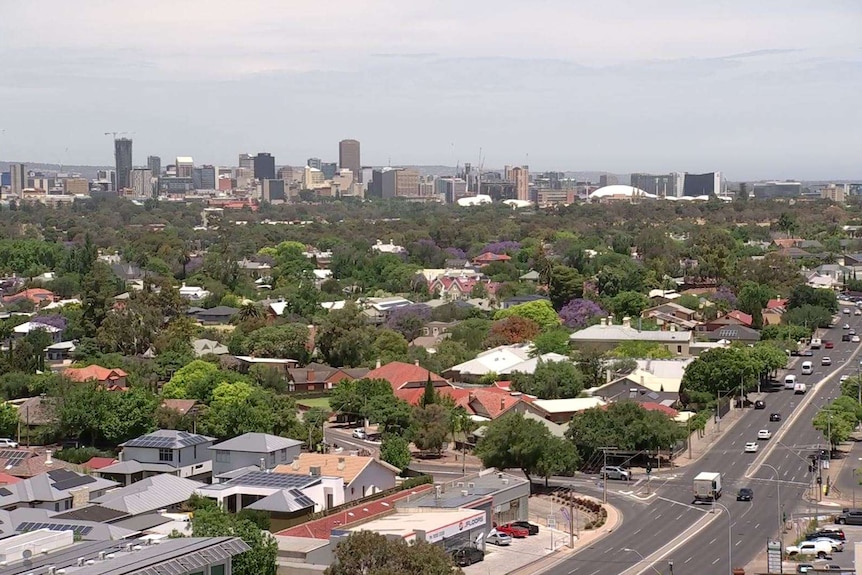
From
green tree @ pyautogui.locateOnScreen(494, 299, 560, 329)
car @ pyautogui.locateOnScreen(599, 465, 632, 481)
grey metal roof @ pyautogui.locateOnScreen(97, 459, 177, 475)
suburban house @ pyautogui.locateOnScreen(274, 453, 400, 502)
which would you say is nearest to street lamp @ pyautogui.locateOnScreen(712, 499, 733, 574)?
car @ pyautogui.locateOnScreen(599, 465, 632, 481)

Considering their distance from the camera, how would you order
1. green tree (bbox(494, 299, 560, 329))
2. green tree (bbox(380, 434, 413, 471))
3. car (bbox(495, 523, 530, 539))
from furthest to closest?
green tree (bbox(494, 299, 560, 329)) < green tree (bbox(380, 434, 413, 471)) < car (bbox(495, 523, 530, 539))

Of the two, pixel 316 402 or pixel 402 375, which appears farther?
pixel 316 402

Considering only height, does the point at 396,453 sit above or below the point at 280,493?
below

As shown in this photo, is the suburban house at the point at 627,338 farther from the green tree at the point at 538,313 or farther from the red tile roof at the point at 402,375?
the red tile roof at the point at 402,375

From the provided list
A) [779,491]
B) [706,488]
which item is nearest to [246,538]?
[706,488]

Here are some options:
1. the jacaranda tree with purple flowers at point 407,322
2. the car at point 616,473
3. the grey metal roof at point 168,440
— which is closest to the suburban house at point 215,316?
the jacaranda tree with purple flowers at point 407,322

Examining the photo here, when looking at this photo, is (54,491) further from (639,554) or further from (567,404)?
(567,404)

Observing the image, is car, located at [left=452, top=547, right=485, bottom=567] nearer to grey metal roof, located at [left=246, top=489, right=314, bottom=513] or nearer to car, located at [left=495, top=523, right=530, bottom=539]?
car, located at [left=495, top=523, right=530, bottom=539]
